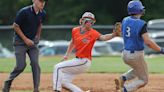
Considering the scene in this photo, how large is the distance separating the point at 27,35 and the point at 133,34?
229 centimetres

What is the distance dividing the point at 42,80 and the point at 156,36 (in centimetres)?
1932

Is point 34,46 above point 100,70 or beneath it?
above

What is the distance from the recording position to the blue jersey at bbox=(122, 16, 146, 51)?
1217 centimetres

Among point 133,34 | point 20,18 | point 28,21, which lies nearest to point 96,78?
point 28,21

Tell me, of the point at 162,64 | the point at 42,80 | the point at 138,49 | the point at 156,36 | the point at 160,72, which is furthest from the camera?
the point at 156,36

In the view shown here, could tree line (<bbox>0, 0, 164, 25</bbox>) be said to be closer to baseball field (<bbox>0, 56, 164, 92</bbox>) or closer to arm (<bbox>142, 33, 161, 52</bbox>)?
baseball field (<bbox>0, 56, 164, 92</bbox>)

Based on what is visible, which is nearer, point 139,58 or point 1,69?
point 139,58

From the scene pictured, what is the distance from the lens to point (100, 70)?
1964 cm

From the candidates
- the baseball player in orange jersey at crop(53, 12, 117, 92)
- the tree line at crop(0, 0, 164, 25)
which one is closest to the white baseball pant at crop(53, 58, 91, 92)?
the baseball player in orange jersey at crop(53, 12, 117, 92)

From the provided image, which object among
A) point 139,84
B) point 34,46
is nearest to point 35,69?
point 34,46

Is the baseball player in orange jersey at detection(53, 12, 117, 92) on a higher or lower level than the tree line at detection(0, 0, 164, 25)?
higher

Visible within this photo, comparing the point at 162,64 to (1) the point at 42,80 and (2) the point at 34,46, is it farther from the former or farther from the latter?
(2) the point at 34,46

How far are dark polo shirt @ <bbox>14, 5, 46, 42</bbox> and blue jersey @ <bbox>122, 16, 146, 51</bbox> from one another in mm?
1865

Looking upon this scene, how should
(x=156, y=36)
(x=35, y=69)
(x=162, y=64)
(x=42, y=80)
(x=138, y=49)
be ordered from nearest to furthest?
(x=138, y=49) → (x=35, y=69) → (x=42, y=80) → (x=162, y=64) → (x=156, y=36)
